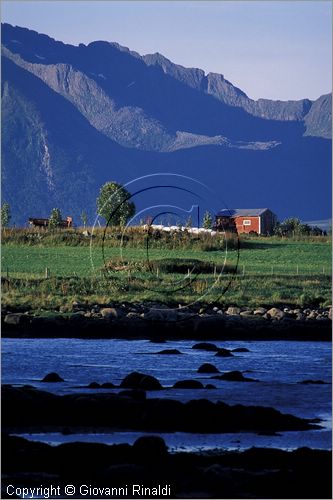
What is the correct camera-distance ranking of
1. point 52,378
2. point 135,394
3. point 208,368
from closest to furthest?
point 135,394, point 52,378, point 208,368

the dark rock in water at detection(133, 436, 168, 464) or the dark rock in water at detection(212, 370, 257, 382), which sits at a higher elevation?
the dark rock in water at detection(212, 370, 257, 382)

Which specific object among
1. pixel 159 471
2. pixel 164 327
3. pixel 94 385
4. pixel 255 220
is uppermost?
pixel 255 220

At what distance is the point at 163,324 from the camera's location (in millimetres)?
40000

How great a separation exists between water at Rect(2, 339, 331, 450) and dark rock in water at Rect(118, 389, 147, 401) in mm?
580

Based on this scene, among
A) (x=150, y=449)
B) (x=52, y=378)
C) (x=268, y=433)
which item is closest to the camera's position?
(x=150, y=449)

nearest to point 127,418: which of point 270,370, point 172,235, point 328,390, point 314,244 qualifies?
point 328,390

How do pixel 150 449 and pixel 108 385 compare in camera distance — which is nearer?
pixel 150 449

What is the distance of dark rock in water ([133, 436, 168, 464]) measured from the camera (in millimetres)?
20234

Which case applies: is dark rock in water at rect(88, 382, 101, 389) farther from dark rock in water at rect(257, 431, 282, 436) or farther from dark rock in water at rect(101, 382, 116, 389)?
dark rock in water at rect(257, 431, 282, 436)

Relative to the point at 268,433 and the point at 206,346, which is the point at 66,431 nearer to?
the point at 268,433

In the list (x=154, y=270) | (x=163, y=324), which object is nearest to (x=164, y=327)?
(x=163, y=324)

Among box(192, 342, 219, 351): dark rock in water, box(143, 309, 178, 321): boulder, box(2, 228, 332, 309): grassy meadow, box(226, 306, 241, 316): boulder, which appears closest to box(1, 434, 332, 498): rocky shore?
box(192, 342, 219, 351): dark rock in water

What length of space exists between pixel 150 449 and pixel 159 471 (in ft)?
2.61

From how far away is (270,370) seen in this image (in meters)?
32.2
